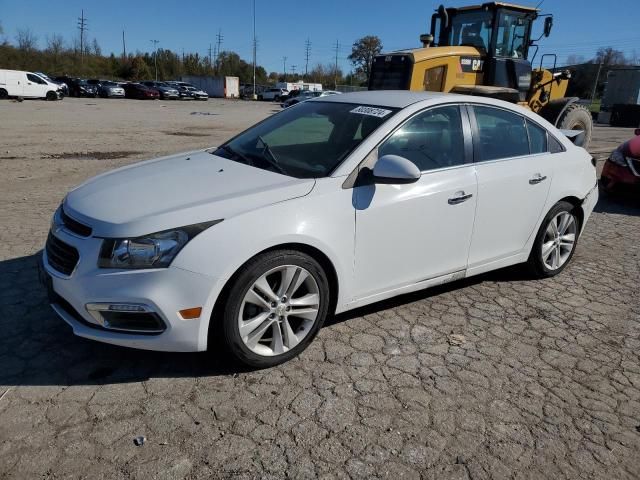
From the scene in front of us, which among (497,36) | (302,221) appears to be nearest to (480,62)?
(497,36)

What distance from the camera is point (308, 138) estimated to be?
4.00 m

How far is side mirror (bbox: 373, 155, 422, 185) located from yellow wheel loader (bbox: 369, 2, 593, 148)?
7465 mm

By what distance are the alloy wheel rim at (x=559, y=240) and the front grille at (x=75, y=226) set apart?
142 inches

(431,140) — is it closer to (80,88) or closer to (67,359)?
(67,359)

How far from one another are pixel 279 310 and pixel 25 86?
3699 cm

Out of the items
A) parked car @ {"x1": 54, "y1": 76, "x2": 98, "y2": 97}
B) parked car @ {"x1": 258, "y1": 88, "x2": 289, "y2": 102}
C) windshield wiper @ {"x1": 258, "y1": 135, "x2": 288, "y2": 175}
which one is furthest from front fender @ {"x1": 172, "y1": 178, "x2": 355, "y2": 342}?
parked car @ {"x1": 258, "y1": 88, "x2": 289, "y2": 102}

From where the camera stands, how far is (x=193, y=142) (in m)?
14.2

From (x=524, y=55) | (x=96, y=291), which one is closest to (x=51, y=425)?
(x=96, y=291)

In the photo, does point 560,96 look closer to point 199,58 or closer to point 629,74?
point 629,74

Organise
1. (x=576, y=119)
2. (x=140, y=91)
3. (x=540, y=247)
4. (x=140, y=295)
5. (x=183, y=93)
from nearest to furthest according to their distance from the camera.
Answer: (x=140, y=295) < (x=540, y=247) < (x=576, y=119) < (x=140, y=91) < (x=183, y=93)

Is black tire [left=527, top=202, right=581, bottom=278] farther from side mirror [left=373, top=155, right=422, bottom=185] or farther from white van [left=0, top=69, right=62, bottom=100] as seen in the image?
white van [left=0, top=69, right=62, bottom=100]

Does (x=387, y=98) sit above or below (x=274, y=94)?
above

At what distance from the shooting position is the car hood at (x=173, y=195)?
2.68 metres

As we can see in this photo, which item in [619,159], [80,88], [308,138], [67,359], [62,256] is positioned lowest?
[67,359]
